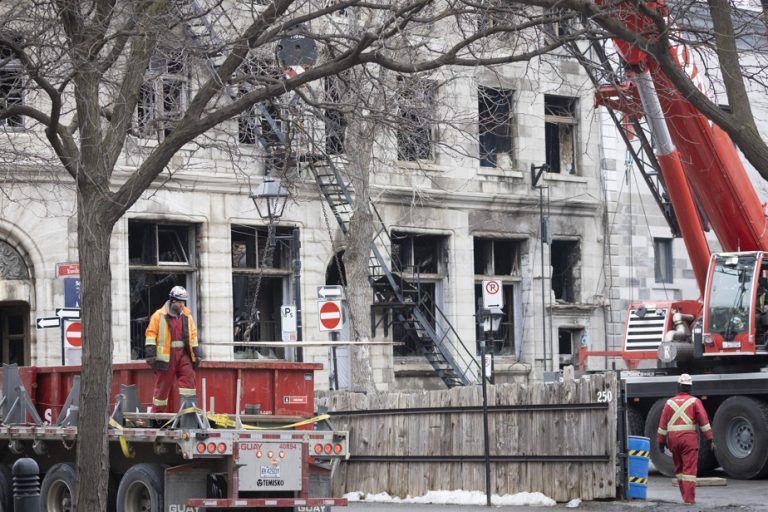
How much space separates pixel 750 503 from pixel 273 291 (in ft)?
52.3

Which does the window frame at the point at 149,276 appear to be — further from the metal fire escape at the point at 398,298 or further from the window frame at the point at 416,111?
the window frame at the point at 416,111

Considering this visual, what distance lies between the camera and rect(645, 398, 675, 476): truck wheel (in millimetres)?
25438

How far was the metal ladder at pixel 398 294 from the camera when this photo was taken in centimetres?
3316

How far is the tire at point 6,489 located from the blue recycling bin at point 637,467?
7.82m

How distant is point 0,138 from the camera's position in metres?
28.5

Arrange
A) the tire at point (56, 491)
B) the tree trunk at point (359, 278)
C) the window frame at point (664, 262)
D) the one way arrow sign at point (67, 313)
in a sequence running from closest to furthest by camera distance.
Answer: the tire at point (56, 491), the one way arrow sign at point (67, 313), the tree trunk at point (359, 278), the window frame at point (664, 262)

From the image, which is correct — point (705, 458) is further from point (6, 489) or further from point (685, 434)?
point (6, 489)

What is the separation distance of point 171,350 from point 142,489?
154 centimetres


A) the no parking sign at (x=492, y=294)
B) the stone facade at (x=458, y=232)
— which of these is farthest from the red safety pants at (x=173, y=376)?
the no parking sign at (x=492, y=294)

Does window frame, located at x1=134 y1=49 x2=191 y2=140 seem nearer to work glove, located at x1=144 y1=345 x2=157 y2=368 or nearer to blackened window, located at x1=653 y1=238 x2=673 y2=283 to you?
work glove, located at x1=144 y1=345 x2=157 y2=368

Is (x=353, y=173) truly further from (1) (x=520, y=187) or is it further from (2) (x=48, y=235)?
(1) (x=520, y=187)

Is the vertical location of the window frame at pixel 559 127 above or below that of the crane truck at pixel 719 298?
above

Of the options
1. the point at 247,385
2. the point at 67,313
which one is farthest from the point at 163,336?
the point at 67,313

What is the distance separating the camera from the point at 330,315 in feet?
86.1
